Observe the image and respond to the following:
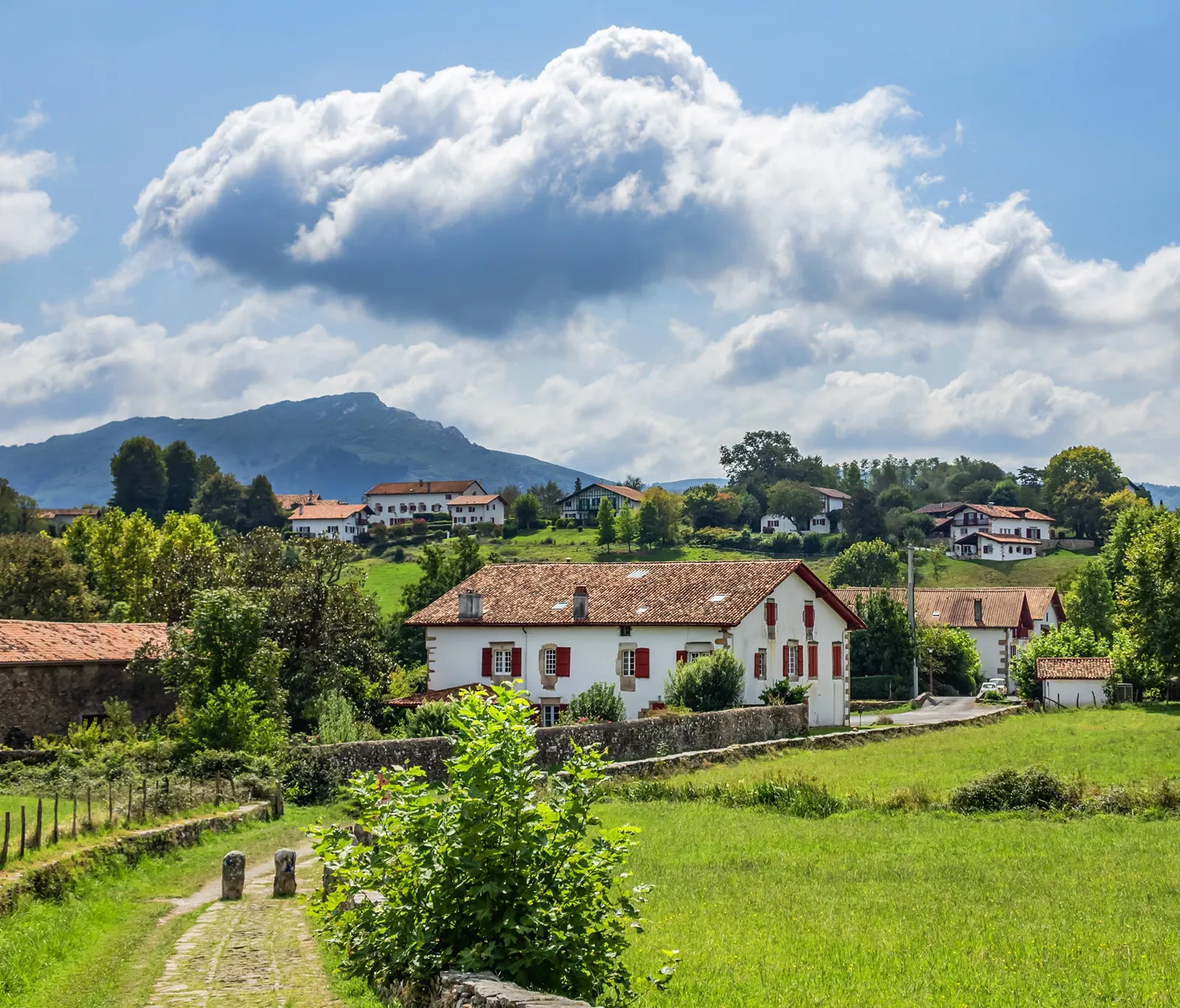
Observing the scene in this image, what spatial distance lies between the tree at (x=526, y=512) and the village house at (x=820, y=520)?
3006 centimetres

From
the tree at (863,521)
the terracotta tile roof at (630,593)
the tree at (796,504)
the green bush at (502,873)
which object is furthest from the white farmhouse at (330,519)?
the green bush at (502,873)

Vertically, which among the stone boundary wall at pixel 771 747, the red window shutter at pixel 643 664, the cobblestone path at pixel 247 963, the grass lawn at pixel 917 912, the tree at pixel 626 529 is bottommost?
the stone boundary wall at pixel 771 747

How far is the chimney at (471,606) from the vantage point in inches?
1896

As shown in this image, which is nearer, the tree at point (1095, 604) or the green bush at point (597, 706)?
the green bush at point (597, 706)

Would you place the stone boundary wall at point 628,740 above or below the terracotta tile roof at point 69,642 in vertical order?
below

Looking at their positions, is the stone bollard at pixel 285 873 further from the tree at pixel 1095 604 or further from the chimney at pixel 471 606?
the tree at pixel 1095 604

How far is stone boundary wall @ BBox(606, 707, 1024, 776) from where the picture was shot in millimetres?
30516

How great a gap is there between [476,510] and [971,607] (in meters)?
99.9

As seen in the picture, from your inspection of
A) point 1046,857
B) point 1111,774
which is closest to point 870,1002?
point 1046,857

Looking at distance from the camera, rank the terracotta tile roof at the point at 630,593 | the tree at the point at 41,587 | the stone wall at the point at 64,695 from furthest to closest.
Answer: the tree at the point at 41,587 → the terracotta tile roof at the point at 630,593 → the stone wall at the point at 64,695

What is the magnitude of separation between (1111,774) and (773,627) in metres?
20.5

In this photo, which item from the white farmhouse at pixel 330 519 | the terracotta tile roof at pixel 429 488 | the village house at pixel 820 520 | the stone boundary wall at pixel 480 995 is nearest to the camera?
the stone boundary wall at pixel 480 995

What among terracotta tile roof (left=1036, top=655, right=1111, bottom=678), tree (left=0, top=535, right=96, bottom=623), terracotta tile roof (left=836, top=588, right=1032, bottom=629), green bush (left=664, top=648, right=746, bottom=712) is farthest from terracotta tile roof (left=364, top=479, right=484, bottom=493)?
green bush (left=664, top=648, right=746, bottom=712)

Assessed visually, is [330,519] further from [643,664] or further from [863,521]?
[643,664]
